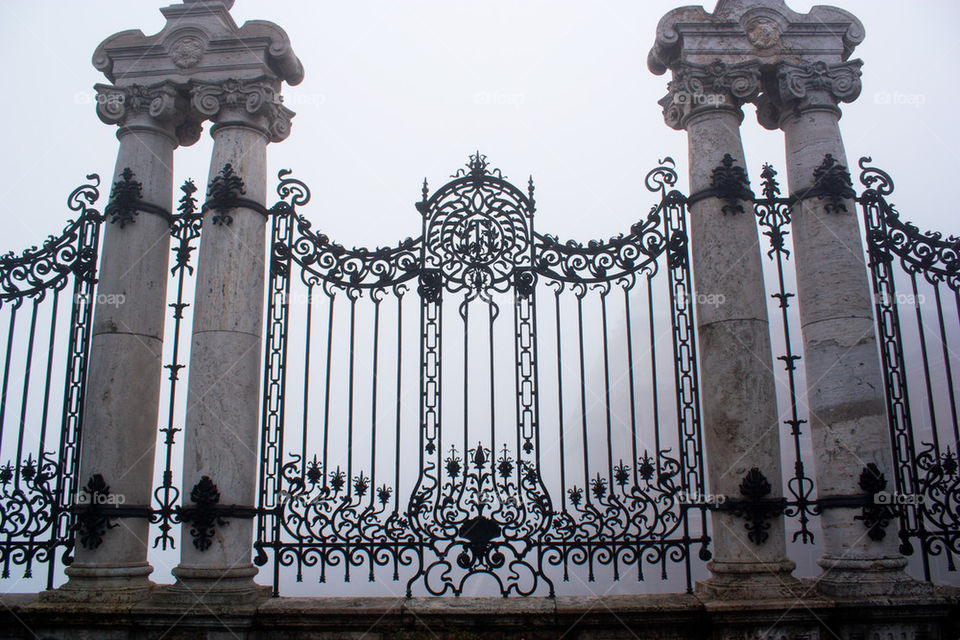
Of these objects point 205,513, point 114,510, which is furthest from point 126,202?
point 205,513

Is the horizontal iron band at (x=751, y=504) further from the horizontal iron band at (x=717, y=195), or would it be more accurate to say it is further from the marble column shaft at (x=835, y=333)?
the horizontal iron band at (x=717, y=195)

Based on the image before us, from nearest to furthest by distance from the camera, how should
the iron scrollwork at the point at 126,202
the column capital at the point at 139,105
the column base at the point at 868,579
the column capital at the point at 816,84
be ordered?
1. the column base at the point at 868,579
2. the iron scrollwork at the point at 126,202
3. the column capital at the point at 816,84
4. the column capital at the point at 139,105

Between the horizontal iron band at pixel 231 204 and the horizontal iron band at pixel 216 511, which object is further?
the horizontal iron band at pixel 231 204

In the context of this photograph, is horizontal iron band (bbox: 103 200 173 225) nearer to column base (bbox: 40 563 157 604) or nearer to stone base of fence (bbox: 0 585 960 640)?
column base (bbox: 40 563 157 604)

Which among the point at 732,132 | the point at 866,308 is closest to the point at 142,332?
the point at 732,132

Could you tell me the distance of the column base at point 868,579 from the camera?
6656 mm

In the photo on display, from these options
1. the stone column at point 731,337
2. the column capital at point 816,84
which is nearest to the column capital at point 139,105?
the stone column at point 731,337

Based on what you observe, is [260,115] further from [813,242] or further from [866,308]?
[866,308]

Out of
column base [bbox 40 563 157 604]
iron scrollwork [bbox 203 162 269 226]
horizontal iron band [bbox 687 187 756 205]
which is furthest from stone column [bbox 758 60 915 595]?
column base [bbox 40 563 157 604]

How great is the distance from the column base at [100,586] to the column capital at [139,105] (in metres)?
4.82

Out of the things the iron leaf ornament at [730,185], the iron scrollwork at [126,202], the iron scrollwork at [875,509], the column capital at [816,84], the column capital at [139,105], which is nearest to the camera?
the iron scrollwork at [875,509]

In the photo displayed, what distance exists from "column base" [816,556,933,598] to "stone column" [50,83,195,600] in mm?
6741

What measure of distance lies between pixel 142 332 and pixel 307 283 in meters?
1.81

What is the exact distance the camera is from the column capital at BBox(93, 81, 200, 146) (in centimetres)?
811
